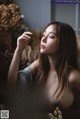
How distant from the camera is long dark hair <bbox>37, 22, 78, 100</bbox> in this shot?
65 centimetres

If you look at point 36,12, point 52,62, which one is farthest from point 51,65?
point 36,12

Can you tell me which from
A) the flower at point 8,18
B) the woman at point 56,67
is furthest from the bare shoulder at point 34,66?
the flower at point 8,18

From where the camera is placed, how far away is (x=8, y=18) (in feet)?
2.14

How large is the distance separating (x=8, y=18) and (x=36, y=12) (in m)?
0.08

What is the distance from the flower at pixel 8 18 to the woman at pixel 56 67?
0.12 feet

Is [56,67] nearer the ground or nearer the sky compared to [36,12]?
nearer the ground

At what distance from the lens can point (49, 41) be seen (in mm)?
657

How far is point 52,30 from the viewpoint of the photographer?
0.65m

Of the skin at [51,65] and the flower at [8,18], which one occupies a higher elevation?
the flower at [8,18]

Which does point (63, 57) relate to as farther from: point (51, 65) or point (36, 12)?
point (36, 12)

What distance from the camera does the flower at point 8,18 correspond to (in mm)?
650

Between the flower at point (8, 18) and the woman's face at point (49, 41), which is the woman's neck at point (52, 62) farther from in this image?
the flower at point (8, 18)

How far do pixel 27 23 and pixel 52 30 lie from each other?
8cm

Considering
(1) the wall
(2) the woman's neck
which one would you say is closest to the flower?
(1) the wall
